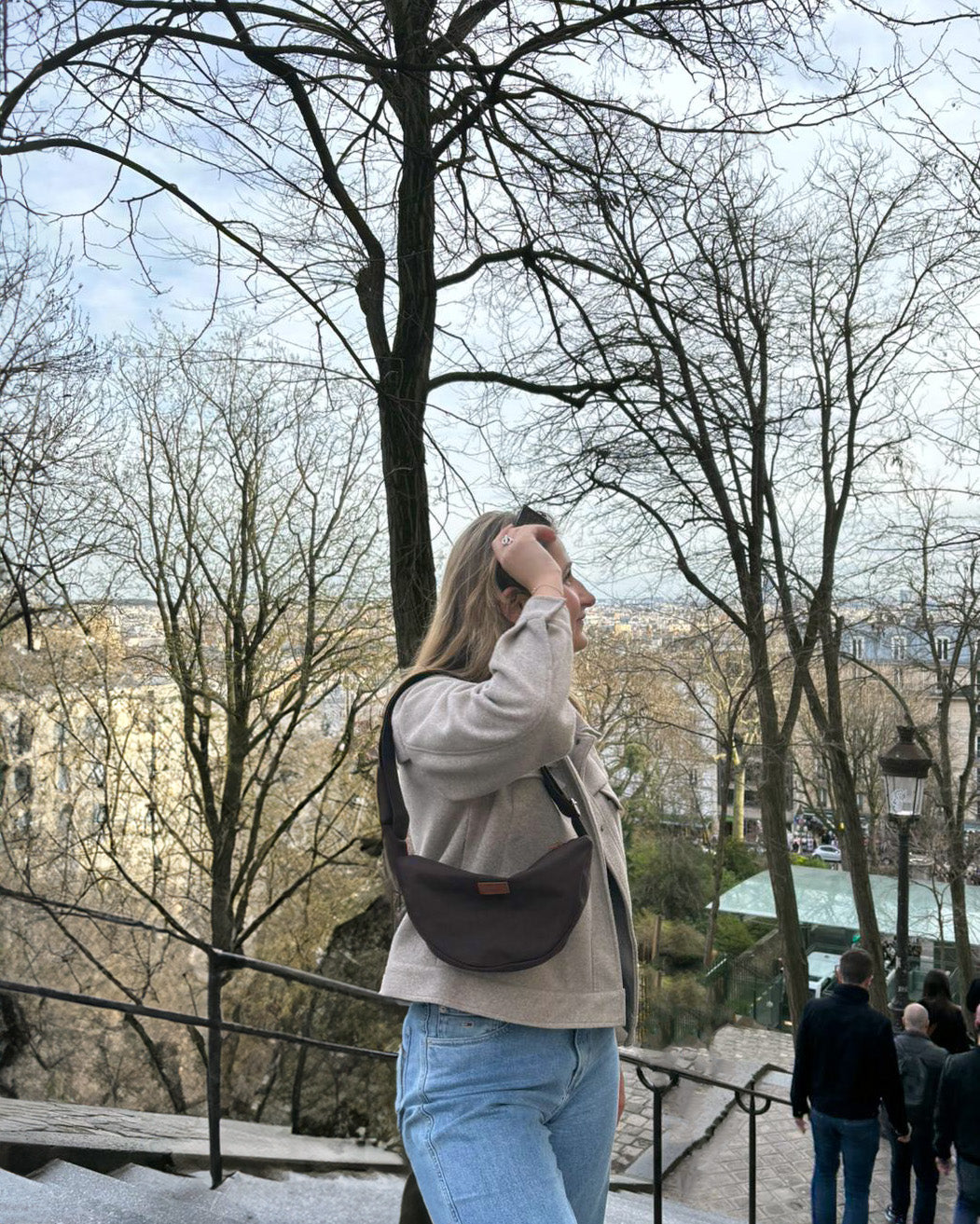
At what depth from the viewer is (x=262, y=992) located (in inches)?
520

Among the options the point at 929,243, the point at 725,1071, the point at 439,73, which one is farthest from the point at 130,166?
the point at 725,1071

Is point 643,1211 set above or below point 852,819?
below

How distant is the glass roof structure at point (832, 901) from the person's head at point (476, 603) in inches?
834

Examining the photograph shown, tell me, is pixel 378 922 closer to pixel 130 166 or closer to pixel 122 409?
pixel 122 409

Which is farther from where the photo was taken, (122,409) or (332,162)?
(122,409)

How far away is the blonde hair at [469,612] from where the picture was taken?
1701 mm

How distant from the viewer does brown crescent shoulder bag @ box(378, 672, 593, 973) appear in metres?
1.46

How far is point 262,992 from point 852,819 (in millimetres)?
7573

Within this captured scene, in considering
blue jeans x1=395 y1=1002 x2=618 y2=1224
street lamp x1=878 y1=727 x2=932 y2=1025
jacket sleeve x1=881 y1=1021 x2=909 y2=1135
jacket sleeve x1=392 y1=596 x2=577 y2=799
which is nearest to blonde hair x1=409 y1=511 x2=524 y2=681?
jacket sleeve x1=392 y1=596 x2=577 y2=799

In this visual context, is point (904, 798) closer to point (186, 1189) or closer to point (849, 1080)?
point (849, 1080)

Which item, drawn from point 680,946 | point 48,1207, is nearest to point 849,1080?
point 48,1207

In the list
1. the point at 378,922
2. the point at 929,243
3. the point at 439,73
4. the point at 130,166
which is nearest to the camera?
the point at 130,166

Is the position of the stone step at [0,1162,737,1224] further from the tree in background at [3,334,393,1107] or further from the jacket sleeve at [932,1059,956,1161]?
the tree in background at [3,334,393,1107]

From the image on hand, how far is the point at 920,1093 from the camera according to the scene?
5.72 metres
